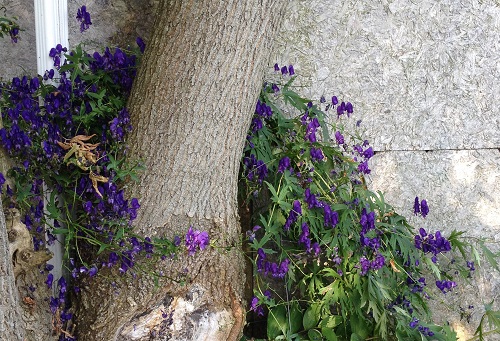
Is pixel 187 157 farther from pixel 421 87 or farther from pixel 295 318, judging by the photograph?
pixel 421 87

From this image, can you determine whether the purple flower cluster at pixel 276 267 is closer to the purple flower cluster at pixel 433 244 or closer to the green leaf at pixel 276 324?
the green leaf at pixel 276 324

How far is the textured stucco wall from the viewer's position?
331 cm

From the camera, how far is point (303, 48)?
3.30 metres

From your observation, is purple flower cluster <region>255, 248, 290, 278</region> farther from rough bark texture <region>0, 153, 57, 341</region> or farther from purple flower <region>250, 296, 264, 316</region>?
rough bark texture <region>0, 153, 57, 341</region>

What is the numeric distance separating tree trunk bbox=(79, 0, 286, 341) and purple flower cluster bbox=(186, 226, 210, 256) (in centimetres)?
4

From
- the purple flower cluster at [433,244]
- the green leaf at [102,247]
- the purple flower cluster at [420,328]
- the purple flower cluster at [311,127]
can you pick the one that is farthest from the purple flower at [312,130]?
the green leaf at [102,247]

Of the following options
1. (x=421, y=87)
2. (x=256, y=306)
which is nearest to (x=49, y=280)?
(x=256, y=306)

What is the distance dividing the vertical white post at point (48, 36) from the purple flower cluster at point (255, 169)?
0.89 meters

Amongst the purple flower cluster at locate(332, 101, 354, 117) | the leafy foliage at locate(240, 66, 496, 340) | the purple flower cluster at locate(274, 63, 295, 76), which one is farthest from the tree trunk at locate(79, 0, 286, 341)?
the purple flower cluster at locate(332, 101, 354, 117)

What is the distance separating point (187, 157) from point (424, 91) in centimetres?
142

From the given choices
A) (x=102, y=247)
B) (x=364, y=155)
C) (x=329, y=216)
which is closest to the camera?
(x=102, y=247)

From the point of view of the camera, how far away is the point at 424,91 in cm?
335

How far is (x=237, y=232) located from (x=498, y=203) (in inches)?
58.5

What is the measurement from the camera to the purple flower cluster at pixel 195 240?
2562 mm
